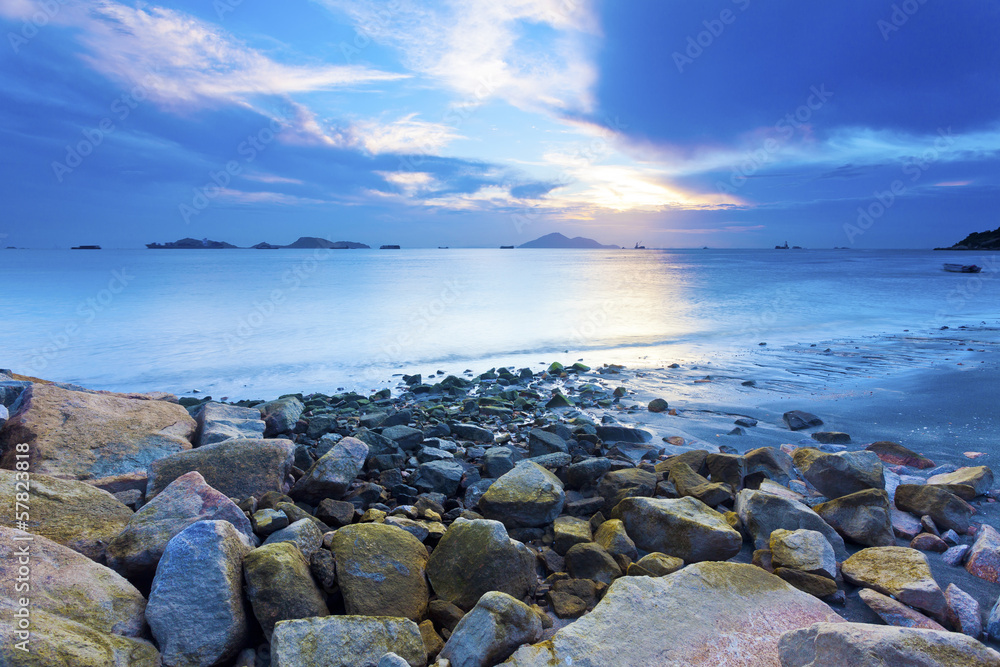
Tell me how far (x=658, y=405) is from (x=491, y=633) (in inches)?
215

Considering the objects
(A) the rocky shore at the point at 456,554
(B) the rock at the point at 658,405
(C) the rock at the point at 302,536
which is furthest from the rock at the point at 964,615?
(B) the rock at the point at 658,405

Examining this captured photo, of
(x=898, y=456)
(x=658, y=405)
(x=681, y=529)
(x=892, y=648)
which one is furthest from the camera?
(x=658, y=405)

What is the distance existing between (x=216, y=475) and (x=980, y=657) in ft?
14.2

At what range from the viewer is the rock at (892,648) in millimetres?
2025

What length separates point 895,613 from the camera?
8.98 feet

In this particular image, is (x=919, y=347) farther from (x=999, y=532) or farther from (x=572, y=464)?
(x=572, y=464)

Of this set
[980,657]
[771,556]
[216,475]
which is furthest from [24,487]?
[980,657]

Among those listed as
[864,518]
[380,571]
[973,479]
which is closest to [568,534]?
[380,571]

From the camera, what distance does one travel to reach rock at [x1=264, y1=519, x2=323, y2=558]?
9.70 feet

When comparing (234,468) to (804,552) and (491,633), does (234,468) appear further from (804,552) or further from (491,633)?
(804,552)

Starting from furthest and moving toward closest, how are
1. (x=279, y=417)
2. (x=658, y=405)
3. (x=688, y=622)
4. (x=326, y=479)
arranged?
1. (x=658, y=405)
2. (x=279, y=417)
3. (x=326, y=479)
4. (x=688, y=622)

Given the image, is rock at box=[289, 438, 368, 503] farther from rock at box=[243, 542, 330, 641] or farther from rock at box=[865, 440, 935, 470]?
rock at box=[865, 440, 935, 470]

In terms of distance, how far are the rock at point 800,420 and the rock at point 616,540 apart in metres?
3.99

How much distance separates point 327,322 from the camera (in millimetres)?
17859
